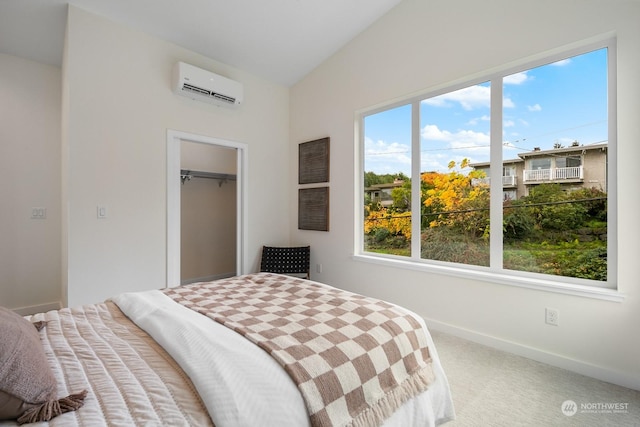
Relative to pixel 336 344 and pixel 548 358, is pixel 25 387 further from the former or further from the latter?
pixel 548 358

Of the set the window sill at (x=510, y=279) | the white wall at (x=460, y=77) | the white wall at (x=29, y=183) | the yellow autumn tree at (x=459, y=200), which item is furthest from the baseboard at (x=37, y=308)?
the yellow autumn tree at (x=459, y=200)

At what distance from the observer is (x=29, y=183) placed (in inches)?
127

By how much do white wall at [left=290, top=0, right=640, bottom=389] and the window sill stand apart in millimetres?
50

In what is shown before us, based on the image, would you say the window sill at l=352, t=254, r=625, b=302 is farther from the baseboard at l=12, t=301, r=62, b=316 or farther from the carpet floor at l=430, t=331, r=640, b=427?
the baseboard at l=12, t=301, r=62, b=316

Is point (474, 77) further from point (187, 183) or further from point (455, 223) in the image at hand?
point (187, 183)

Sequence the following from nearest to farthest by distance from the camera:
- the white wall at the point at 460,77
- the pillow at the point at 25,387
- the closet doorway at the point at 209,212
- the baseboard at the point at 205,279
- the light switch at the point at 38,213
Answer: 1. the pillow at the point at 25,387
2. the white wall at the point at 460,77
3. the light switch at the point at 38,213
4. the closet doorway at the point at 209,212
5. the baseboard at the point at 205,279

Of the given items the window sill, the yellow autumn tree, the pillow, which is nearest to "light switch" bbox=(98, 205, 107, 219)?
the pillow

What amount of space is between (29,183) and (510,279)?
4.72 meters

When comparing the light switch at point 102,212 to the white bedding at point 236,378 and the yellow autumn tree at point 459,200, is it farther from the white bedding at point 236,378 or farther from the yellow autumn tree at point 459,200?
the yellow autumn tree at point 459,200

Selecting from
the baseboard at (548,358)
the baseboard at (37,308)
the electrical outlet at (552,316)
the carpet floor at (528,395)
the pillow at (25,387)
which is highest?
the pillow at (25,387)

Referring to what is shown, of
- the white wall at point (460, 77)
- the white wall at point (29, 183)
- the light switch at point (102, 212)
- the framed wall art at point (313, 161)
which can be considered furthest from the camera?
the framed wall art at point (313, 161)

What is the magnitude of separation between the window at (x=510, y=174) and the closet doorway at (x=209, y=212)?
6.27 ft

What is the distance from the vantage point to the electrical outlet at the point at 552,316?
88.0 inches

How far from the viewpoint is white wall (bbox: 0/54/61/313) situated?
310 cm
